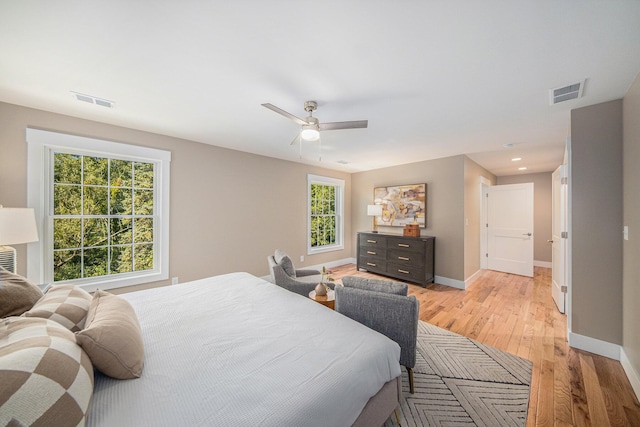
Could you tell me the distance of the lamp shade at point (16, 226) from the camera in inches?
76.0

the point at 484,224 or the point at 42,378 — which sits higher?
the point at 484,224

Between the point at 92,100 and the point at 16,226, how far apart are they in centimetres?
133

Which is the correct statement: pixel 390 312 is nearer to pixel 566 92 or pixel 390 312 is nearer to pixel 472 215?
pixel 566 92

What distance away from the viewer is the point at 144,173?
10.8 ft

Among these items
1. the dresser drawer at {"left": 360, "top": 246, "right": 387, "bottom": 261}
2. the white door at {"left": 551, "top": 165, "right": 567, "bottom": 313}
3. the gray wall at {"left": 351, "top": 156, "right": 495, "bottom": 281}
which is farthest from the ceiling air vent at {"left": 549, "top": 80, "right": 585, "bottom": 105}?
the dresser drawer at {"left": 360, "top": 246, "right": 387, "bottom": 261}

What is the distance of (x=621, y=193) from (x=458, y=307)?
218cm

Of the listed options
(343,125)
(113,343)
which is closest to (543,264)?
(343,125)

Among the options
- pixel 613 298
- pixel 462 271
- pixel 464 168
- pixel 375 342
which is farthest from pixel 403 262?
pixel 375 342

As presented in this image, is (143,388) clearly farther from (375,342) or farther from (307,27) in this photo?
(307,27)

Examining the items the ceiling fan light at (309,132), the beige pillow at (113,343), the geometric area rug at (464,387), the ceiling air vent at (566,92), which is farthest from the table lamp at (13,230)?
the ceiling air vent at (566,92)

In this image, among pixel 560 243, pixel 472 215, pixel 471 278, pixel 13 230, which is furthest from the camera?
pixel 472 215

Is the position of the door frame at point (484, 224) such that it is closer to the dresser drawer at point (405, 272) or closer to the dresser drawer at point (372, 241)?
the dresser drawer at point (405, 272)

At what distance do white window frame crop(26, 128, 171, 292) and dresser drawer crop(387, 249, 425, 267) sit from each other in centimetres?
397

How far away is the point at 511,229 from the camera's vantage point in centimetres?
518
